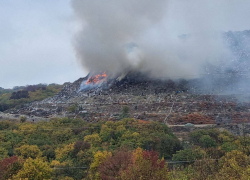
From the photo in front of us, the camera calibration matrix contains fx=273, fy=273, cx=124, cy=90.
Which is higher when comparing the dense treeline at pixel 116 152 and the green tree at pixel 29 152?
the dense treeline at pixel 116 152

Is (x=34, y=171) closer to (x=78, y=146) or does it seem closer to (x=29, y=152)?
(x=78, y=146)

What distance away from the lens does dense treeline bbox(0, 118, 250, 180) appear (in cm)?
1703

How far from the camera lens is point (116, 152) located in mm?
A: 26375

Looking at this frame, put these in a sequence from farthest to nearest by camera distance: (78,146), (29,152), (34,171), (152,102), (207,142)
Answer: (152,102) → (29,152) → (78,146) → (207,142) → (34,171)

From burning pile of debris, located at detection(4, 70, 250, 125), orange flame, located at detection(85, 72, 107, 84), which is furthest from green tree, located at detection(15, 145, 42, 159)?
orange flame, located at detection(85, 72, 107, 84)

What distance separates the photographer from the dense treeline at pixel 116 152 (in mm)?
17031

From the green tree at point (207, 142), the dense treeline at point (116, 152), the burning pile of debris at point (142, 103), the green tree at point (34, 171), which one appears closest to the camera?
the dense treeline at point (116, 152)

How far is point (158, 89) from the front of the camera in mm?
56250

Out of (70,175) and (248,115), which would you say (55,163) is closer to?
(70,175)

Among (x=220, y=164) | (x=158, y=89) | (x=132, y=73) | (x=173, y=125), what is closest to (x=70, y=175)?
(x=220, y=164)

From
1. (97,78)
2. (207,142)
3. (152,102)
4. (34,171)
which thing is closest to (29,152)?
(34,171)

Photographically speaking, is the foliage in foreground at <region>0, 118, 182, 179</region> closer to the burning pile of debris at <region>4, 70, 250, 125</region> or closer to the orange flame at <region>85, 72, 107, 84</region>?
the burning pile of debris at <region>4, 70, 250, 125</region>

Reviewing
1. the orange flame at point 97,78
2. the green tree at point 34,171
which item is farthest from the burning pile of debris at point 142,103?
the green tree at point 34,171

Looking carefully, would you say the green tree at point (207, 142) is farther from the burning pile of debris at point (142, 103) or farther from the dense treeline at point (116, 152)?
the burning pile of debris at point (142, 103)
